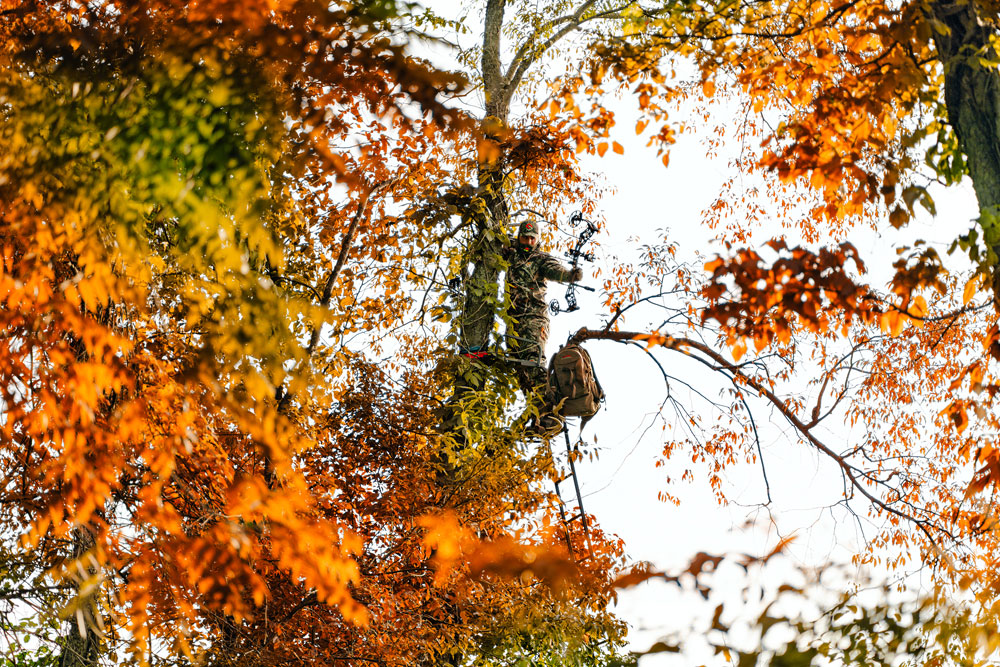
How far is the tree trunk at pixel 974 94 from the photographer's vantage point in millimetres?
4281

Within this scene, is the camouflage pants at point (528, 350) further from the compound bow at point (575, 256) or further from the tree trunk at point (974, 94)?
the tree trunk at point (974, 94)

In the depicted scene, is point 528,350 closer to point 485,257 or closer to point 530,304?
point 530,304

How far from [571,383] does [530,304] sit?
1282 mm

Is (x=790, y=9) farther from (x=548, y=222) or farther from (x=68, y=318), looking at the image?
(x=68, y=318)

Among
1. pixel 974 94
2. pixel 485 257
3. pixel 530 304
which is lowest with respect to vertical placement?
pixel 974 94

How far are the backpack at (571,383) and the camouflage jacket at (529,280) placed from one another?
2.55 ft

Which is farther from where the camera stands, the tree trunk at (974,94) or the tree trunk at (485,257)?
the tree trunk at (485,257)

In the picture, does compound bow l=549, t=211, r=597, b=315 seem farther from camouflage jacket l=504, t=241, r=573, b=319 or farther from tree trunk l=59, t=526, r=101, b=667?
tree trunk l=59, t=526, r=101, b=667

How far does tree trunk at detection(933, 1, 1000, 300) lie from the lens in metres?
4.28

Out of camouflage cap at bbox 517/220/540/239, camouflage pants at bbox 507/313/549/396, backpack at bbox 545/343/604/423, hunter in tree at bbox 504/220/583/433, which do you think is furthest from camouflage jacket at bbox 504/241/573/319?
backpack at bbox 545/343/604/423

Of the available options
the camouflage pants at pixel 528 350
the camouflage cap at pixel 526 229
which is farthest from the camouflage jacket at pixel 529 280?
the camouflage cap at pixel 526 229

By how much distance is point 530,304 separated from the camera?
987 cm

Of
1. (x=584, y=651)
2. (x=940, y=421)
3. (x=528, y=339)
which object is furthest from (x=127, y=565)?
(x=940, y=421)

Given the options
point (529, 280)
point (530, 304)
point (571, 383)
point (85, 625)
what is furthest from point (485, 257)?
point (85, 625)
